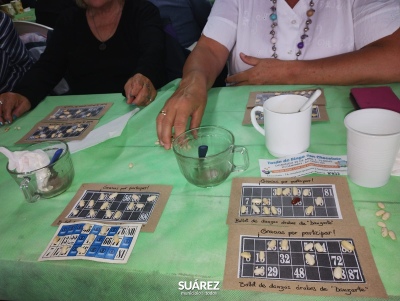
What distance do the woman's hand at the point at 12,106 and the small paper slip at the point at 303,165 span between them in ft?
3.11

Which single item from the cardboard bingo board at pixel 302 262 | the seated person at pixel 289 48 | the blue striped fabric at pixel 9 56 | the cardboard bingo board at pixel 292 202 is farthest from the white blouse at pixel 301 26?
the blue striped fabric at pixel 9 56

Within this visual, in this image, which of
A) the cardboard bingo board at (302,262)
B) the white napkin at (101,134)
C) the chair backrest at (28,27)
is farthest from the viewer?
the chair backrest at (28,27)

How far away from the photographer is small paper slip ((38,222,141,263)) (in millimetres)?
536

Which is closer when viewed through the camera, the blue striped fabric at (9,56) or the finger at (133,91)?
the finger at (133,91)

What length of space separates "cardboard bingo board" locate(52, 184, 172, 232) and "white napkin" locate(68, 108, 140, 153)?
208 mm

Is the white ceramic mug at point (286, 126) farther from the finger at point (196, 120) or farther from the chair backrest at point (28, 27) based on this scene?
the chair backrest at point (28, 27)

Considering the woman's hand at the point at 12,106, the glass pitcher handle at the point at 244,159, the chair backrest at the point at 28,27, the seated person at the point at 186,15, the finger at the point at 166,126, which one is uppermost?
the seated person at the point at 186,15

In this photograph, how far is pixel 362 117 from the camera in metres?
0.60

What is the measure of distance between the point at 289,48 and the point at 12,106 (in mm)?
1054

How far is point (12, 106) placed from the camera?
115 centimetres

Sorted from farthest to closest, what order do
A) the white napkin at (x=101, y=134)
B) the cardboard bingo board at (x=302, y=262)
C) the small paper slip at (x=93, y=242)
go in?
the white napkin at (x=101, y=134) → the small paper slip at (x=93, y=242) → the cardboard bingo board at (x=302, y=262)

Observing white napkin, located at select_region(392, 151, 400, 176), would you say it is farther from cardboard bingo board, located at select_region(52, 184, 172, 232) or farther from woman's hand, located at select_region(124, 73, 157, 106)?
woman's hand, located at select_region(124, 73, 157, 106)

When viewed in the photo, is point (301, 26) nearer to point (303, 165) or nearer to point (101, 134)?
point (303, 165)

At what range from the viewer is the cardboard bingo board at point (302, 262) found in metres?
0.43
